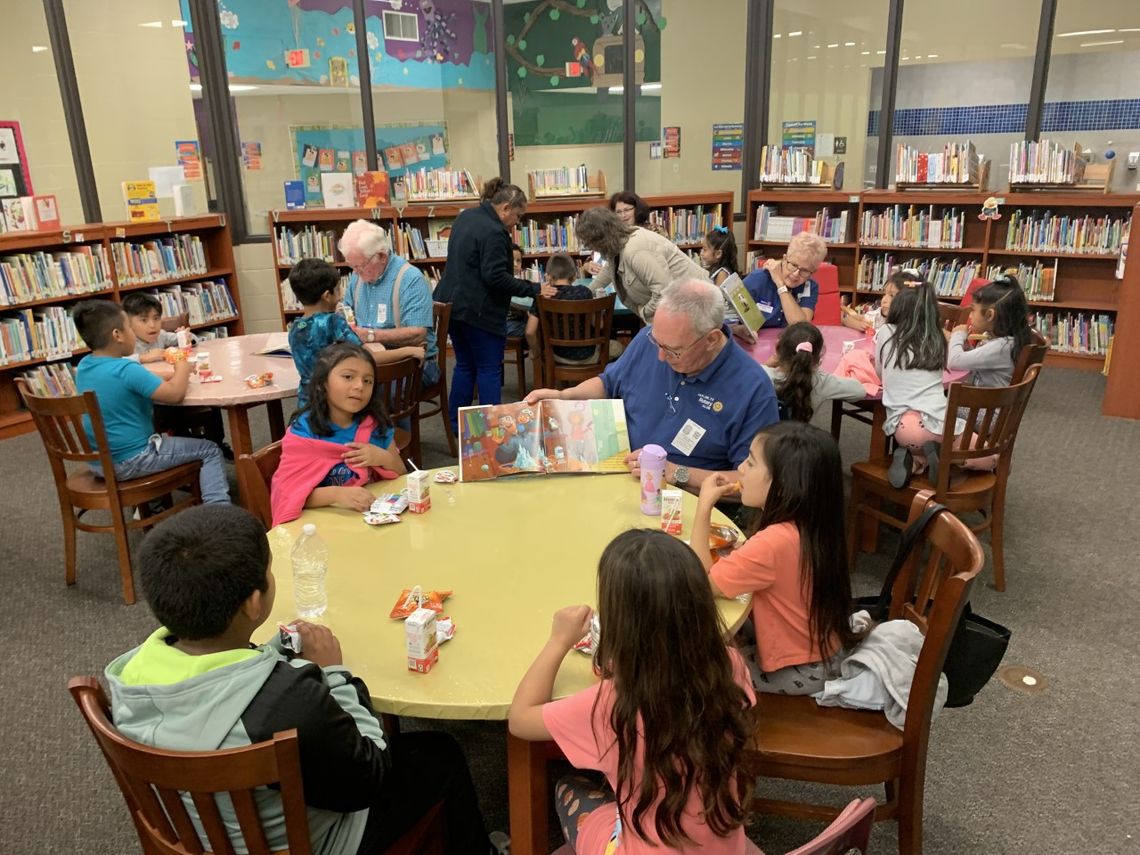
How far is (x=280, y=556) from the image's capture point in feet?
7.06

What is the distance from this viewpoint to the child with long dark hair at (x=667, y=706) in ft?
4.42

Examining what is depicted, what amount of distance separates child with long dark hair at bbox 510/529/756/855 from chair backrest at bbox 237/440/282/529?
1390 mm

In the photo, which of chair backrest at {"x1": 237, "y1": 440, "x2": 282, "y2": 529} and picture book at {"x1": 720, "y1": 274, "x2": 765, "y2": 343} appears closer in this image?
chair backrest at {"x1": 237, "y1": 440, "x2": 282, "y2": 529}

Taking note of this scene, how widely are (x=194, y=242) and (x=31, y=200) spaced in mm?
1315

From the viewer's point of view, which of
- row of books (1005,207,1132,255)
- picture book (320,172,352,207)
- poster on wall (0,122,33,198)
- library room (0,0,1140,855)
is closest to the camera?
library room (0,0,1140,855)

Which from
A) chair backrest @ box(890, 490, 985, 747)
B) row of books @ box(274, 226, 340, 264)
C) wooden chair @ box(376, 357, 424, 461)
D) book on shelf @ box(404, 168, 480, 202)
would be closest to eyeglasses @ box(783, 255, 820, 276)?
wooden chair @ box(376, 357, 424, 461)

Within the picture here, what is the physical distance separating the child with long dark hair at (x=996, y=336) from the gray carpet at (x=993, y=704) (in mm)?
792

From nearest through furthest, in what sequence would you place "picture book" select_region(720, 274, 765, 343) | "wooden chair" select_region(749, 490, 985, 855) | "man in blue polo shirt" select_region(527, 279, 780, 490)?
"wooden chair" select_region(749, 490, 985, 855) → "man in blue polo shirt" select_region(527, 279, 780, 490) → "picture book" select_region(720, 274, 765, 343)

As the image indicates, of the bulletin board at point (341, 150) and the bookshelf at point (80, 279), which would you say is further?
the bulletin board at point (341, 150)

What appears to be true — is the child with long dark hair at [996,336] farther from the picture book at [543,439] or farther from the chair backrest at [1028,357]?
the picture book at [543,439]

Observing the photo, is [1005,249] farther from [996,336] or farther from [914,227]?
[996,336]

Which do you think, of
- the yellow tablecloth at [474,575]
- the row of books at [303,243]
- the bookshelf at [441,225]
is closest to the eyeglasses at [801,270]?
the yellow tablecloth at [474,575]

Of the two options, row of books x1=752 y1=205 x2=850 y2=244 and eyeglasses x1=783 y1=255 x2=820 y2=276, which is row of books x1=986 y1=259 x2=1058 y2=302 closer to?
row of books x1=752 y1=205 x2=850 y2=244

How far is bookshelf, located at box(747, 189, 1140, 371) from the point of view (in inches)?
266
